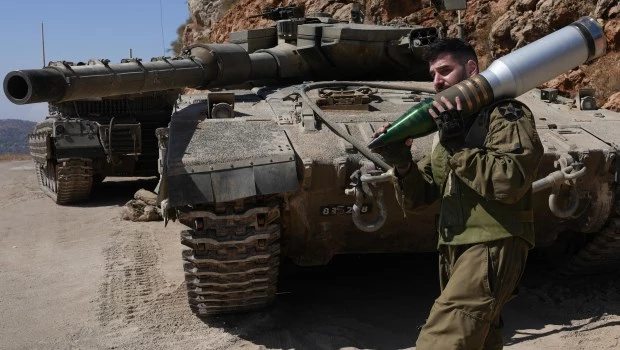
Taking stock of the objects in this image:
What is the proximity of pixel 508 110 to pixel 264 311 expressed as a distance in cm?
319

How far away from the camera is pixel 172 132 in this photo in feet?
17.9

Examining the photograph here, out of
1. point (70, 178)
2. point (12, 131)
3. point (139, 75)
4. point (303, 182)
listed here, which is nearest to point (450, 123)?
point (303, 182)

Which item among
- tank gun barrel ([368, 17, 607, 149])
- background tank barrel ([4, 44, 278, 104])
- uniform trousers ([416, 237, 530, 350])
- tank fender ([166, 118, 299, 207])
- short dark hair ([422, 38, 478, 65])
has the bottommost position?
uniform trousers ([416, 237, 530, 350])

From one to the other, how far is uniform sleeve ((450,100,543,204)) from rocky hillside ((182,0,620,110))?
21.6 feet

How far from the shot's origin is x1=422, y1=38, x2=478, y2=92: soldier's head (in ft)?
10.6

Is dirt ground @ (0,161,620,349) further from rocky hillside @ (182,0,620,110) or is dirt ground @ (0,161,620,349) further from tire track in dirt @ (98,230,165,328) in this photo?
rocky hillside @ (182,0,620,110)

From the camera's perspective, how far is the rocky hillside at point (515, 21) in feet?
42.5

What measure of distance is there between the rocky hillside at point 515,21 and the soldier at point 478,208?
6.48 meters

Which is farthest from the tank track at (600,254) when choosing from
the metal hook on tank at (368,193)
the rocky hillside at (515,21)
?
the rocky hillside at (515,21)


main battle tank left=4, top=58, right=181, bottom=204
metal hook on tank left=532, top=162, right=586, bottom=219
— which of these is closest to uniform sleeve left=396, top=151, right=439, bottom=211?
metal hook on tank left=532, top=162, right=586, bottom=219

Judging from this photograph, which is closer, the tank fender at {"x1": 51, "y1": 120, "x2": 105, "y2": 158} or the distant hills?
the tank fender at {"x1": 51, "y1": 120, "x2": 105, "y2": 158}

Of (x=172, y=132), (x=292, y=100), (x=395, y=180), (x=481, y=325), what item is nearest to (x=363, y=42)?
(x=292, y=100)

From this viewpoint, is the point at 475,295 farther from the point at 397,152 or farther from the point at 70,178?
the point at 70,178

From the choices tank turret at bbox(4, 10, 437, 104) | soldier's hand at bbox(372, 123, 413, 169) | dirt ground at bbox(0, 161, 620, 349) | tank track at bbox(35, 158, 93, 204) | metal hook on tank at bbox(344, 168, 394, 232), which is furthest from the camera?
tank track at bbox(35, 158, 93, 204)
